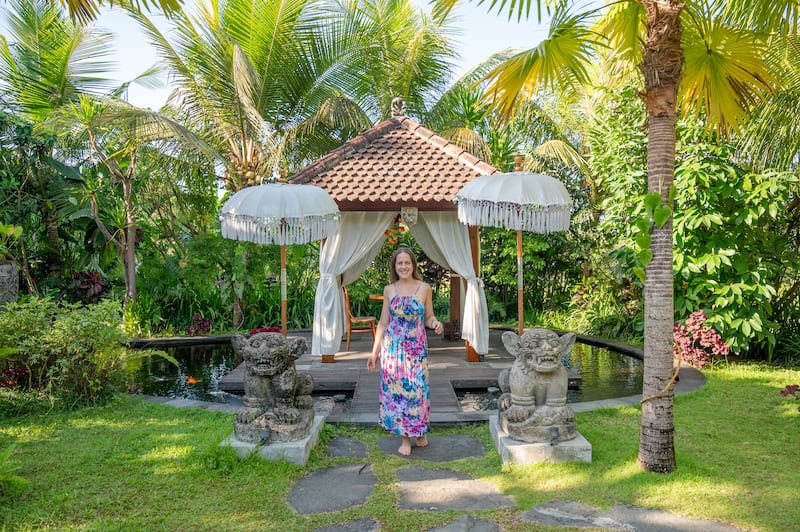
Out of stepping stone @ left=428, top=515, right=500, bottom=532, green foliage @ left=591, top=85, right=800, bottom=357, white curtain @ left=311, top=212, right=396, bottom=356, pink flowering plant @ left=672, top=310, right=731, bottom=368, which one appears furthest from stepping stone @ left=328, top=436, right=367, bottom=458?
pink flowering plant @ left=672, top=310, right=731, bottom=368

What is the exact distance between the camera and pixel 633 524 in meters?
3.21

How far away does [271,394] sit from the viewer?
14.3 feet

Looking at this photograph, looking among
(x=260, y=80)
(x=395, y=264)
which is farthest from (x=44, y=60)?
(x=395, y=264)

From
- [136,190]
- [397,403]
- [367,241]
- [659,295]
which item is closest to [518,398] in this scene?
[397,403]

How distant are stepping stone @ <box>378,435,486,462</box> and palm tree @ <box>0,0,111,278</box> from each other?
11.0 metres

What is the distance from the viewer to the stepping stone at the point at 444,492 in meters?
3.53

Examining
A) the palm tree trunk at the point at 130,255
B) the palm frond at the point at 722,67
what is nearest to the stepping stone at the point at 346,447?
the palm frond at the point at 722,67

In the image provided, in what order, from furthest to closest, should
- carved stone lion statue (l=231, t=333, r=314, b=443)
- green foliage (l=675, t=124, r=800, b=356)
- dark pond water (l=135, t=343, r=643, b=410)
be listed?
green foliage (l=675, t=124, r=800, b=356) → dark pond water (l=135, t=343, r=643, b=410) → carved stone lion statue (l=231, t=333, r=314, b=443)

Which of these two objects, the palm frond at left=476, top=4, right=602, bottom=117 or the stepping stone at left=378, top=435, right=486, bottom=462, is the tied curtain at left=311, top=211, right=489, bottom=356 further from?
the palm frond at left=476, top=4, right=602, bottom=117

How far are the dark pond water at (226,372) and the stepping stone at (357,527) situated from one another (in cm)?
290

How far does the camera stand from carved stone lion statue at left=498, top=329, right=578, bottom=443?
4.15 m

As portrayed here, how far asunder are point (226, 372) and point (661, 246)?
6.01 metres

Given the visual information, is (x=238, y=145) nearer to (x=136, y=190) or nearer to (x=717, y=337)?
(x=136, y=190)

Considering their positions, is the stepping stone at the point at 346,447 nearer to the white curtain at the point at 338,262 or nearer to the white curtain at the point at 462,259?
the white curtain at the point at 338,262
